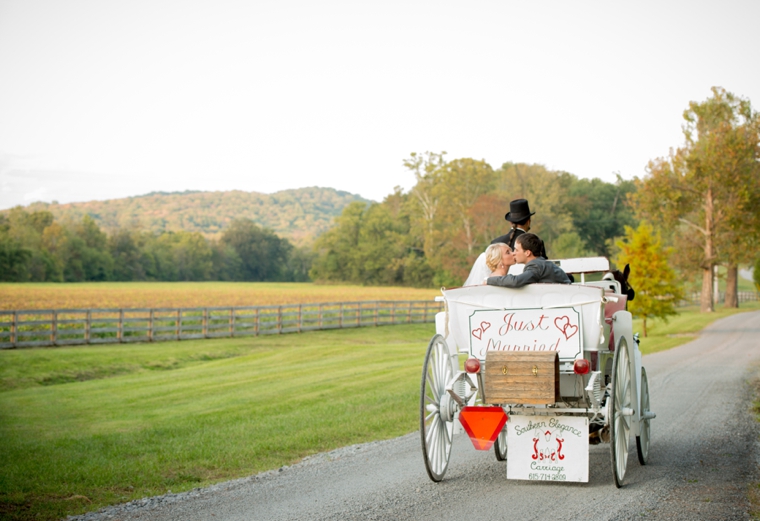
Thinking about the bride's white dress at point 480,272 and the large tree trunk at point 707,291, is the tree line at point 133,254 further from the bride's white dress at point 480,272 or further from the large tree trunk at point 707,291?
the bride's white dress at point 480,272

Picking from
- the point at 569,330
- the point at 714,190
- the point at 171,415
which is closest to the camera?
the point at 569,330

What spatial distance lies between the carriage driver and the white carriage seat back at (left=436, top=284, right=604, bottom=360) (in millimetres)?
83

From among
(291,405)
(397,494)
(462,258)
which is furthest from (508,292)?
(462,258)

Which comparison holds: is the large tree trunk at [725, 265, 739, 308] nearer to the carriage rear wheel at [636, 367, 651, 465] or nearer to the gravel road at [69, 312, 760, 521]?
the gravel road at [69, 312, 760, 521]

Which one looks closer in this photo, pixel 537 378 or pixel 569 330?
pixel 537 378

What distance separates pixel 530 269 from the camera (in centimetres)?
620

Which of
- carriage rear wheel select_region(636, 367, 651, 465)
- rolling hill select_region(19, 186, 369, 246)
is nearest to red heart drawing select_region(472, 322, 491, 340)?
carriage rear wheel select_region(636, 367, 651, 465)

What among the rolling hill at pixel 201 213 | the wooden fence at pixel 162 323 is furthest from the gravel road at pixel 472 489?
the rolling hill at pixel 201 213

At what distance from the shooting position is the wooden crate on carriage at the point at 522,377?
5730 millimetres

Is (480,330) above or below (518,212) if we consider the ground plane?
below

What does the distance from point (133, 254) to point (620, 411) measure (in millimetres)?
79884

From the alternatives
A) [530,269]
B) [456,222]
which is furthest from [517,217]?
[456,222]

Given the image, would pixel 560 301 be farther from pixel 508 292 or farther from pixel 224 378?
pixel 224 378

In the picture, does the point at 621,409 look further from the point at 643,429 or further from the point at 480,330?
the point at 480,330
